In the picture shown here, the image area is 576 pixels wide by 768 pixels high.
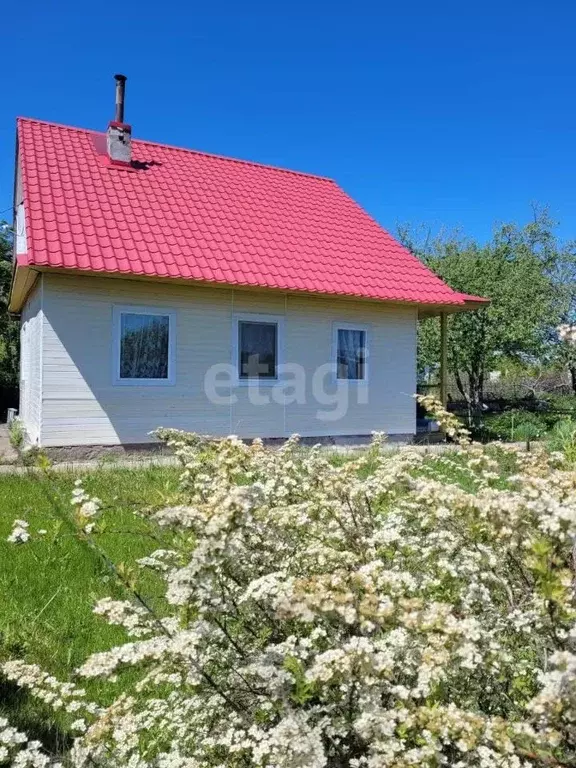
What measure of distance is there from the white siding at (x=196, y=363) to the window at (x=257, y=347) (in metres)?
0.16

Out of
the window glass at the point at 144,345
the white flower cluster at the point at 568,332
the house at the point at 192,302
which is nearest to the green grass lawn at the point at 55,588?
the white flower cluster at the point at 568,332

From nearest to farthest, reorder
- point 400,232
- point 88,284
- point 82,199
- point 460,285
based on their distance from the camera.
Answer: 1. point 88,284
2. point 82,199
3. point 460,285
4. point 400,232

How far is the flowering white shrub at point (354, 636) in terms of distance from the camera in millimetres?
1539

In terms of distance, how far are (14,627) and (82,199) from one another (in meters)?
8.46

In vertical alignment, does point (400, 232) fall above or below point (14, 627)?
above

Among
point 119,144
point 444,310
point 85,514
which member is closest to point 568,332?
point 85,514

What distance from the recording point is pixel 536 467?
285 cm

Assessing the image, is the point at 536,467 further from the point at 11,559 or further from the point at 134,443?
the point at 134,443

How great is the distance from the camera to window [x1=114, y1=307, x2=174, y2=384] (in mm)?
9781

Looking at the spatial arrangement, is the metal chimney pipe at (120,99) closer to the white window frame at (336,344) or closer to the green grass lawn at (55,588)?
the white window frame at (336,344)

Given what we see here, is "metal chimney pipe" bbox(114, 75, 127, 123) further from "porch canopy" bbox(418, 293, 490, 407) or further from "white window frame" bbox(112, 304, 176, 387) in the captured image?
"porch canopy" bbox(418, 293, 490, 407)

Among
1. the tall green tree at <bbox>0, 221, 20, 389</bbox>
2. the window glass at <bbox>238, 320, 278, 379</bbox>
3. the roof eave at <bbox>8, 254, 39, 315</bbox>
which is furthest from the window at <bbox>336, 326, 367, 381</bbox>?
the tall green tree at <bbox>0, 221, 20, 389</bbox>

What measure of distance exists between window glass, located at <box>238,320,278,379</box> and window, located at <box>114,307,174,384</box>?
1285mm

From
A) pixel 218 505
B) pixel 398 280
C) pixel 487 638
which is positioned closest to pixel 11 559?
pixel 218 505
